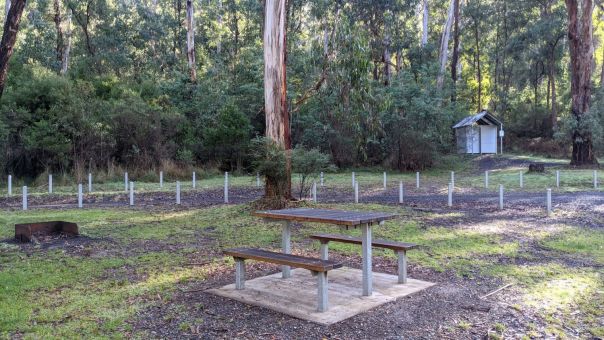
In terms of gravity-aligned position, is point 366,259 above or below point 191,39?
below

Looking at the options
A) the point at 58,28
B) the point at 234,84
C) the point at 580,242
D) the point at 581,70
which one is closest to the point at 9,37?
the point at 580,242

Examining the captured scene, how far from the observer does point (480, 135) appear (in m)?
41.5

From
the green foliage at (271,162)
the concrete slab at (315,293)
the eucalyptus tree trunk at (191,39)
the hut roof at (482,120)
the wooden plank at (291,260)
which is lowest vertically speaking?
the concrete slab at (315,293)

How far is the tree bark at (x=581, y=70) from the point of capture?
28516 mm

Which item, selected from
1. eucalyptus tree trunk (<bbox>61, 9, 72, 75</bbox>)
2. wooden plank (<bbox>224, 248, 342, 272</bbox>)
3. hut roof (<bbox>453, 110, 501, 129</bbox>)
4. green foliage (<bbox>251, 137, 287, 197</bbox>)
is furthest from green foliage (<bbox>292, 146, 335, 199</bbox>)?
eucalyptus tree trunk (<bbox>61, 9, 72, 75</bbox>)

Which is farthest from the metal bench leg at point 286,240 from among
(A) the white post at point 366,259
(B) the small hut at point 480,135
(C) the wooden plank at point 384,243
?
(B) the small hut at point 480,135

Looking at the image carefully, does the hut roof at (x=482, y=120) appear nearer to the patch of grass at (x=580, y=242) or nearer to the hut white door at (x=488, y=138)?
the hut white door at (x=488, y=138)

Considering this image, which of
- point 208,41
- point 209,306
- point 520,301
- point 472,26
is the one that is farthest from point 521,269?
point 472,26

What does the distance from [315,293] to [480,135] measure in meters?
38.1

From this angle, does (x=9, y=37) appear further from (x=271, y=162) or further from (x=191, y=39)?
(x=191, y=39)

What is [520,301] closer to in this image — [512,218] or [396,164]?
[512,218]

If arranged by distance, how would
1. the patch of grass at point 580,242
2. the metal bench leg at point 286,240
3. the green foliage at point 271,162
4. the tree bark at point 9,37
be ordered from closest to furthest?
the metal bench leg at point 286,240 → the tree bark at point 9,37 → the patch of grass at point 580,242 → the green foliage at point 271,162

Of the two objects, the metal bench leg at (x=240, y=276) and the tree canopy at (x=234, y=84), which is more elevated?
the tree canopy at (x=234, y=84)

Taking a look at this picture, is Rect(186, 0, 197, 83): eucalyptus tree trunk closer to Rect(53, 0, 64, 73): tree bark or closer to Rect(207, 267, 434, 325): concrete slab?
Rect(53, 0, 64, 73): tree bark
